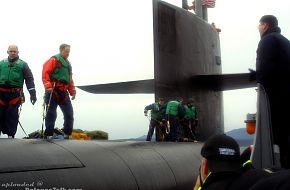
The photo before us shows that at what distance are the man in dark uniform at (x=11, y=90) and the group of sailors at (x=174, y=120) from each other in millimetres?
3015

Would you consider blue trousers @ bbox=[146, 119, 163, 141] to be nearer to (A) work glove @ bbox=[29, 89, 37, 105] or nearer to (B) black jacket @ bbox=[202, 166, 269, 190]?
(A) work glove @ bbox=[29, 89, 37, 105]

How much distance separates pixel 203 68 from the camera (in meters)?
10.2

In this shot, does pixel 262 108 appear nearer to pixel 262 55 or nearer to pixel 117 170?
pixel 262 55

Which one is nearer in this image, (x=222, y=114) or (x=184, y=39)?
(x=184, y=39)

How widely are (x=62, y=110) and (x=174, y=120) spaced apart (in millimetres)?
3920

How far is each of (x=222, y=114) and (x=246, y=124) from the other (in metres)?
7.80

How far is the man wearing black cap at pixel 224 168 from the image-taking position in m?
2.20

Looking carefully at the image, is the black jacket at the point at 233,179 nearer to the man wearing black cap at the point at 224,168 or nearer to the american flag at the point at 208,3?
the man wearing black cap at the point at 224,168

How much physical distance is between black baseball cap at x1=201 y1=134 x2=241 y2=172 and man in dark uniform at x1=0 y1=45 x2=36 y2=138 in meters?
5.08

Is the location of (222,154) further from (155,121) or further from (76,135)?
(155,121)

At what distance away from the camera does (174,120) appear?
1088cm

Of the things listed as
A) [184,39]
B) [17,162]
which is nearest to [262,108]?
[17,162]

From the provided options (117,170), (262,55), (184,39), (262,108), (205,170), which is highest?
(184,39)

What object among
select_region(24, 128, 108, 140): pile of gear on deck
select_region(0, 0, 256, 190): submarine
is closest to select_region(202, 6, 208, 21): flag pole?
select_region(0, 0, 256, 190): submarine
